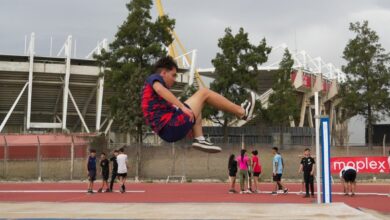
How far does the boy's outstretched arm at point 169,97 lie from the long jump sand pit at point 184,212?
2.19m

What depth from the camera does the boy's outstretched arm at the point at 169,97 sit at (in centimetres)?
590

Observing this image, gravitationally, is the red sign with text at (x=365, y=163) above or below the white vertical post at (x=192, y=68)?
below

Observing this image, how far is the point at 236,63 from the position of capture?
3625 centimetres

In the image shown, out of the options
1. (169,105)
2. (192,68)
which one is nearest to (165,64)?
(169,105)

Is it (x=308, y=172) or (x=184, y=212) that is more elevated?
(x=308, y=172)

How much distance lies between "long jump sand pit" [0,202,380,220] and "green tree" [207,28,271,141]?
2669 centimetres

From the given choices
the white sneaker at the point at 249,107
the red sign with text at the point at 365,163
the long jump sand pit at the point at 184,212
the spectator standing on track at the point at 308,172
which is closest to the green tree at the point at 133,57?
the red sign with text at the point at 365,163

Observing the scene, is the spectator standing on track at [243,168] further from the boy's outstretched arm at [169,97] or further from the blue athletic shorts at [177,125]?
the boy's outstretched arm at [169,97]

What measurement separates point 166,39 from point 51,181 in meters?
11.0

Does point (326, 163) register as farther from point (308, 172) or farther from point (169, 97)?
point (169, 97)

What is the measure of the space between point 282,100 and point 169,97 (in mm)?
33345

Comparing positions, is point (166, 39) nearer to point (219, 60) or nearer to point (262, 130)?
point (219, 60)

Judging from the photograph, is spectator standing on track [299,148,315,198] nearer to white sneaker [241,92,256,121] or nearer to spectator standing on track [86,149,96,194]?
spectator standing on track [86,149,96,194]

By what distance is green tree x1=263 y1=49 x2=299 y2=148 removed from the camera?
122ft
